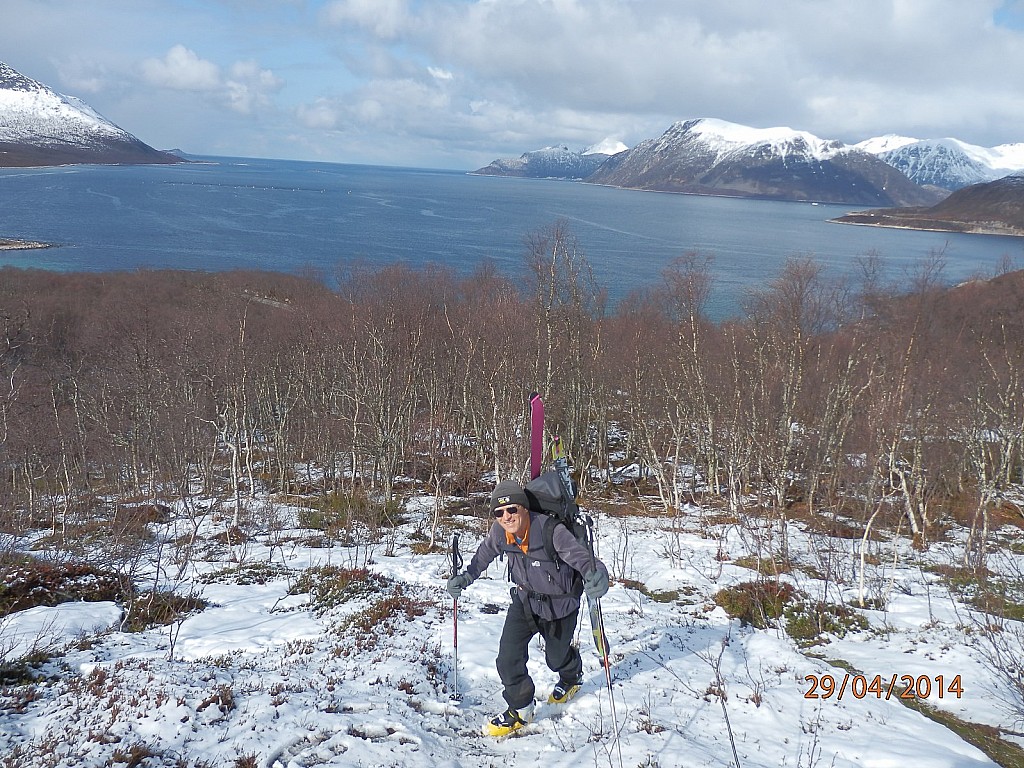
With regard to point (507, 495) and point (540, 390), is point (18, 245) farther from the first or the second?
point (507, 495)

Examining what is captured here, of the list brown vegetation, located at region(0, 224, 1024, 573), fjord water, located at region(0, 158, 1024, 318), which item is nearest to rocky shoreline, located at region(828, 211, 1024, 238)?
fjord water, located at region(0, 158, 1024, 318)


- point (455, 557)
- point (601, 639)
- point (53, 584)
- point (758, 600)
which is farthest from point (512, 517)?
point (53, 584)

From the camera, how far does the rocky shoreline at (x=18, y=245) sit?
81125 millimetres

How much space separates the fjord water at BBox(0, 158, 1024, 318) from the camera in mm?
77375

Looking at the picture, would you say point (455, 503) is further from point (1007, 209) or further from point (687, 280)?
point (1007, 209)

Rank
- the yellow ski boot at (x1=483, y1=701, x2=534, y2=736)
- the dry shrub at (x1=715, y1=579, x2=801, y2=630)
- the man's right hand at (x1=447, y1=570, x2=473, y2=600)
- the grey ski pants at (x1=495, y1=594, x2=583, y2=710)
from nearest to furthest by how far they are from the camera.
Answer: the yellow ski boot at (x1=483, y1=701, x2=534, y2=736) < the grey ski pants at (x1=495, y1=594, x2=583, y2=710) < the man's right hand at (x1=447, y1=570, x2=473, y2=600) < the dry shrub at (x1=715, y1=579, x2=801, y2=630)

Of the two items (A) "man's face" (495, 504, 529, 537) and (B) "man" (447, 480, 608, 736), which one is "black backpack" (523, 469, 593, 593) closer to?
(B) "man" (447, 480, 608, 736)

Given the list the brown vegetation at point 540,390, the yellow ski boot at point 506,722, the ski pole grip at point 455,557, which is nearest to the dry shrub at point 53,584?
the ski pole grip at point 455,557

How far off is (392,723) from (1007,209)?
22660 centimetres

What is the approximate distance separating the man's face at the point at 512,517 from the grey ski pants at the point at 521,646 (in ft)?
2.93

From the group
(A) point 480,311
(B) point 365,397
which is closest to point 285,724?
(B) point 365,397

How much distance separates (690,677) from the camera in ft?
25.3
